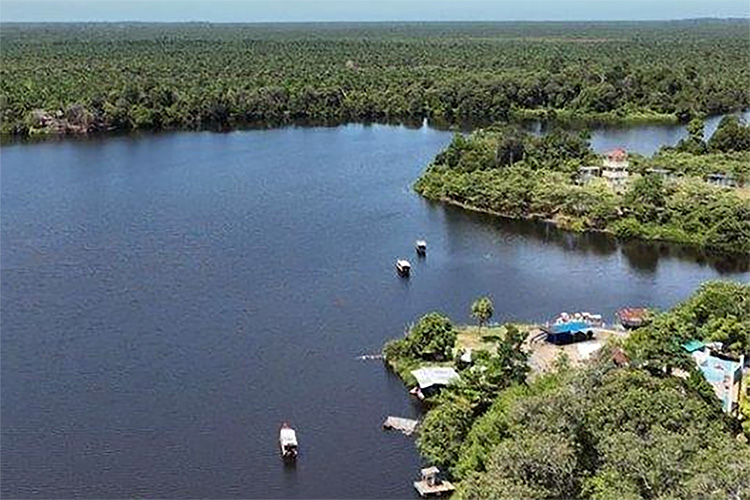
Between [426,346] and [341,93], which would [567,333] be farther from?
[341,93]

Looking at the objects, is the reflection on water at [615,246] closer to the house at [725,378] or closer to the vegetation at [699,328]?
the vegetation at [699,328]

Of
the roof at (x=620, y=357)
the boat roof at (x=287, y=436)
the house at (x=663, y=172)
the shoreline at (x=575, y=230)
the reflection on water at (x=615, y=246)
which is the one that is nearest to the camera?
the boat roof at (x=287, y=436)

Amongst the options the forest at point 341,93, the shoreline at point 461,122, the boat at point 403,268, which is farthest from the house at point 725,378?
the forest at point 341,93

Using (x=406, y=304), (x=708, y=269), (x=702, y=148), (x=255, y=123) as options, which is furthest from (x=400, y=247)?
(x=255, y=123)

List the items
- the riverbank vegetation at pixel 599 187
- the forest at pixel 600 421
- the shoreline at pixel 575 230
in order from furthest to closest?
the riverbank vegetation at pixel 599 187, the shoreline at pixel 575 230, the forest at pixel 600 421

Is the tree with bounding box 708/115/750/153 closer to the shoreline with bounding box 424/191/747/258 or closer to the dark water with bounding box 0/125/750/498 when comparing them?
the shoreline with bounding box 424/191/747/258

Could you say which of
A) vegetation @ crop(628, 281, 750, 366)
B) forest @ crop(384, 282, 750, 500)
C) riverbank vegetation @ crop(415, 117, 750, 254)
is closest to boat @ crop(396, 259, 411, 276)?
forest @ crop(384, 282, 750, 500)

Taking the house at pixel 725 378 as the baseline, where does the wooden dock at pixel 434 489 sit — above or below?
below

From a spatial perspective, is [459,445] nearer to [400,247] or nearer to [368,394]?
[368,394]

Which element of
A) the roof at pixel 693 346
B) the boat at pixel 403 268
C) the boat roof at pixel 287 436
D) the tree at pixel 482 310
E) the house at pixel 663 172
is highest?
the house at pixel 663 172
